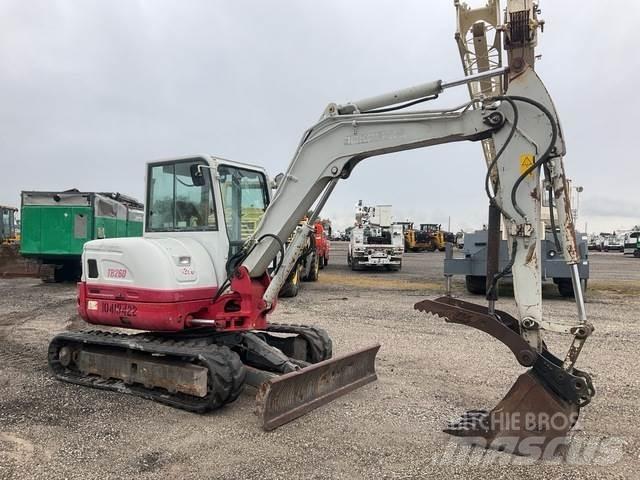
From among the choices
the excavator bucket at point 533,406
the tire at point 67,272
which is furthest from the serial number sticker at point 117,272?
the tire at point 67,272

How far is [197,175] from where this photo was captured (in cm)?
592

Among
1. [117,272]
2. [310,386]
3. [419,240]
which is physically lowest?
[310,386]

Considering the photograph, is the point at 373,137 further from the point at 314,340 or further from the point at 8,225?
the point at 8,225

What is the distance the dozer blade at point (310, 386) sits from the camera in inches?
190

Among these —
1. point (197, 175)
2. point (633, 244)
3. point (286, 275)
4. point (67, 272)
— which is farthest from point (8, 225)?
point (633, 244)

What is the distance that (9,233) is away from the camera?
24969 millimetres

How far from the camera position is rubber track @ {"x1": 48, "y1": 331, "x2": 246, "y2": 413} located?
17.3 ft

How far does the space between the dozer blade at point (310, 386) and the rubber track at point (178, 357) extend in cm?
56

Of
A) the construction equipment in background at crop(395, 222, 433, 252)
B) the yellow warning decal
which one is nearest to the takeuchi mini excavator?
the yellow warning decal

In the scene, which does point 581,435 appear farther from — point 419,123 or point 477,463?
point 419,123

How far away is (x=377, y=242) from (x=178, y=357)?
741 inches

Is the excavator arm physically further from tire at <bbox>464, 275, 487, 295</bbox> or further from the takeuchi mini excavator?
tire at <bbox>464, 275, 487, 295</bbox>

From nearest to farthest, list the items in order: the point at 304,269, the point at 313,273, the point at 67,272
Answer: the point at 304,269 → the point at 67,272 → the point at 313,273

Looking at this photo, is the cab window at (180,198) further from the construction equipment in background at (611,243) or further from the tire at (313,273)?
the construction equipment in background at (611,243)
